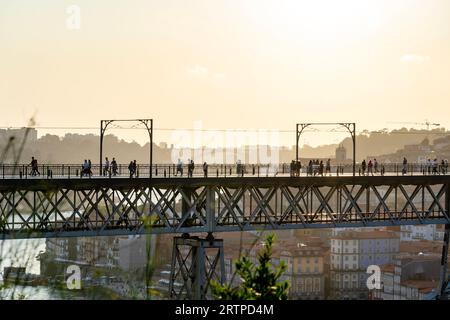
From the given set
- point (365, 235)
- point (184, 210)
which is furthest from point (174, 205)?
Answer: point (365, 235)

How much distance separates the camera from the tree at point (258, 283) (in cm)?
1496

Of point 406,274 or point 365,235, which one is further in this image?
point 365,235

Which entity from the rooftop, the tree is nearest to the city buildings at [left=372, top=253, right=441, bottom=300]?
the rooftop

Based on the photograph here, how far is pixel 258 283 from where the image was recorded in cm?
1523

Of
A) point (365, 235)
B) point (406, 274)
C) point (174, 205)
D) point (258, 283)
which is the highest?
point (174, 205)

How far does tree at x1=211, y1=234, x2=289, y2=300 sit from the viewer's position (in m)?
15.0

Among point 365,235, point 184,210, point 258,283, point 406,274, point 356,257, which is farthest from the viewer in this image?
point 365,235

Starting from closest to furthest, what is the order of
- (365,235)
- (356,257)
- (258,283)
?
1. (258,283)
2. (356,257)
3. (365,235)

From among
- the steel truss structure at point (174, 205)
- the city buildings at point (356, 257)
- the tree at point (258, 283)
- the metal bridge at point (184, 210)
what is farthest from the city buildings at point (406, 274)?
the tree at point (258, 283)

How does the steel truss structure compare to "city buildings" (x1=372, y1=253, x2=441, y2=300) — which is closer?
the steel truss structure

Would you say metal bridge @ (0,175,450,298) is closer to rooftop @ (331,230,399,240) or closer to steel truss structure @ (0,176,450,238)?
steel truss structure @ (0,176,450,238)

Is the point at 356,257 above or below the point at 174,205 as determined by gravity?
below

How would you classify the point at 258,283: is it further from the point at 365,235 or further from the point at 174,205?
the point at 365,235

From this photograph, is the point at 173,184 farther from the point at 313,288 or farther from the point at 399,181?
the point at 313,288
